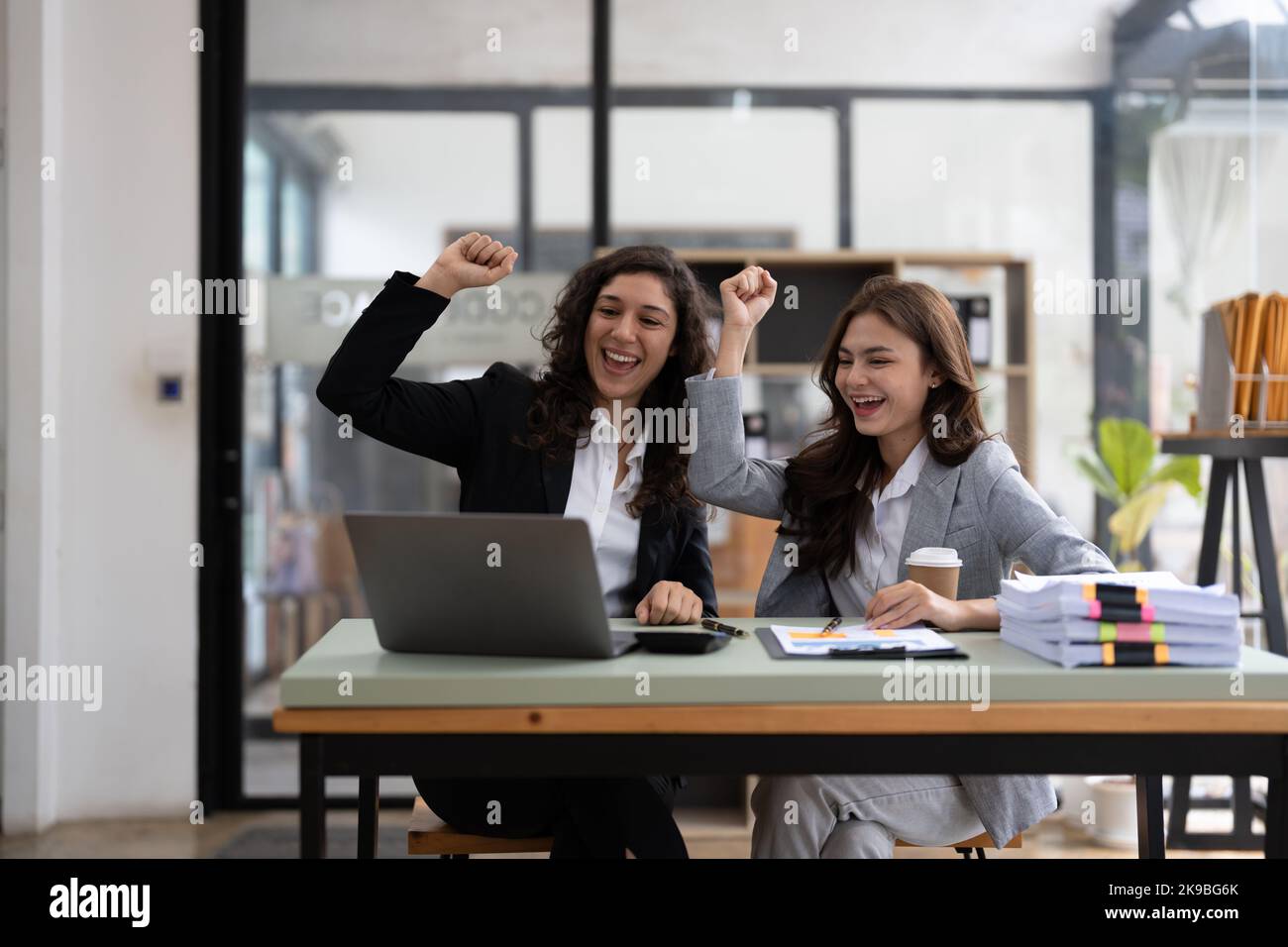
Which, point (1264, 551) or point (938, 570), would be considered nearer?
point (938, 570)

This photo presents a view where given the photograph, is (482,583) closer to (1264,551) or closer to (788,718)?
(788,718)

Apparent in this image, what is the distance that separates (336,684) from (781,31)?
10.0 ft

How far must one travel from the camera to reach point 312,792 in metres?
1.29

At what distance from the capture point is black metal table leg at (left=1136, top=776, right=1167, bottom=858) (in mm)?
1816

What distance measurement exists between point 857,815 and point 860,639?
1.41 ft

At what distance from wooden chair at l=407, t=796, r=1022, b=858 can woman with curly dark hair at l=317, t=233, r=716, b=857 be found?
24 cm

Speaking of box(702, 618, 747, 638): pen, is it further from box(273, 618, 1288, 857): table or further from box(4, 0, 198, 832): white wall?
box(4, 0, 198, 832): white wall

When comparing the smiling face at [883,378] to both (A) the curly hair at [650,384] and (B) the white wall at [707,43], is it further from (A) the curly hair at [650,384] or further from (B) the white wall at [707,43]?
(B) the white wall at [707,43]

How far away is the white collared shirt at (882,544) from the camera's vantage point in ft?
6.71

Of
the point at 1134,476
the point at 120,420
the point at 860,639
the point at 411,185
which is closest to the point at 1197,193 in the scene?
the point at 1134,476

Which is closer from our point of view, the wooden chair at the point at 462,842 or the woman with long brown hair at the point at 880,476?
the wooden chair at the point at 462,842

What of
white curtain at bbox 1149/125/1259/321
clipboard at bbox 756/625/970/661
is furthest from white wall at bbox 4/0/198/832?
white curtain at bbox 1149/125/1259/321

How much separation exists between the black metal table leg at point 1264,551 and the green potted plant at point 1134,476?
524 millimetres

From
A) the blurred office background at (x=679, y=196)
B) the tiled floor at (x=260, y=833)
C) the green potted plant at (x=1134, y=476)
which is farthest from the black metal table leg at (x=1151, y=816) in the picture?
the blurred office background at (x=679, y=196)
